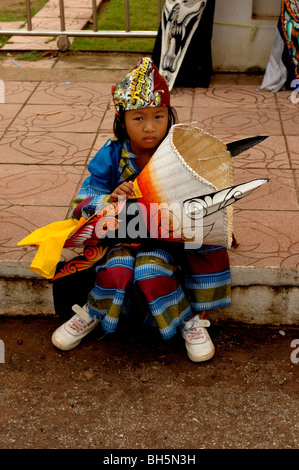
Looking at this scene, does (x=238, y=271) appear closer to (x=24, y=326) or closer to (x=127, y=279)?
(x=127, y=279)

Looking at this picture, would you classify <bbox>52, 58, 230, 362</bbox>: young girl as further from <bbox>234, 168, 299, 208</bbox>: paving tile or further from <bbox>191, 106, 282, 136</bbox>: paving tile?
<bbox>191, 106, 282, 136</bbox>: paving tile

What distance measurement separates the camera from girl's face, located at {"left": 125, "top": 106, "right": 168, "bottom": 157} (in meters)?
2.35

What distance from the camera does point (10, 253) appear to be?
8.69ft

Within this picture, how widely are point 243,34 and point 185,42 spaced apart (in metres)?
0.56

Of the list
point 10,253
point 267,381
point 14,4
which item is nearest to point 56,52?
point 14,4

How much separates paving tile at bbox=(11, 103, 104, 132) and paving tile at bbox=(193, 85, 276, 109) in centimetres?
74

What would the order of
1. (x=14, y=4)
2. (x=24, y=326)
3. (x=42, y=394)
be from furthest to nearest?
(x=14, y=4)
(x=24, y=326)
(x=42, y=394)

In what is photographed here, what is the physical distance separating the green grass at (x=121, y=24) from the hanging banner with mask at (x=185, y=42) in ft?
3.48

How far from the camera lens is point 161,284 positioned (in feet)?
7.47

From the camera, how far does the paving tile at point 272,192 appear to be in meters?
3.03

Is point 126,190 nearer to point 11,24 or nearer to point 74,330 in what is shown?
point 74,330

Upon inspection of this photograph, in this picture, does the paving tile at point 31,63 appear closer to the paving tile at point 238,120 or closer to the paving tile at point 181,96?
the paving tile at point 181,96
